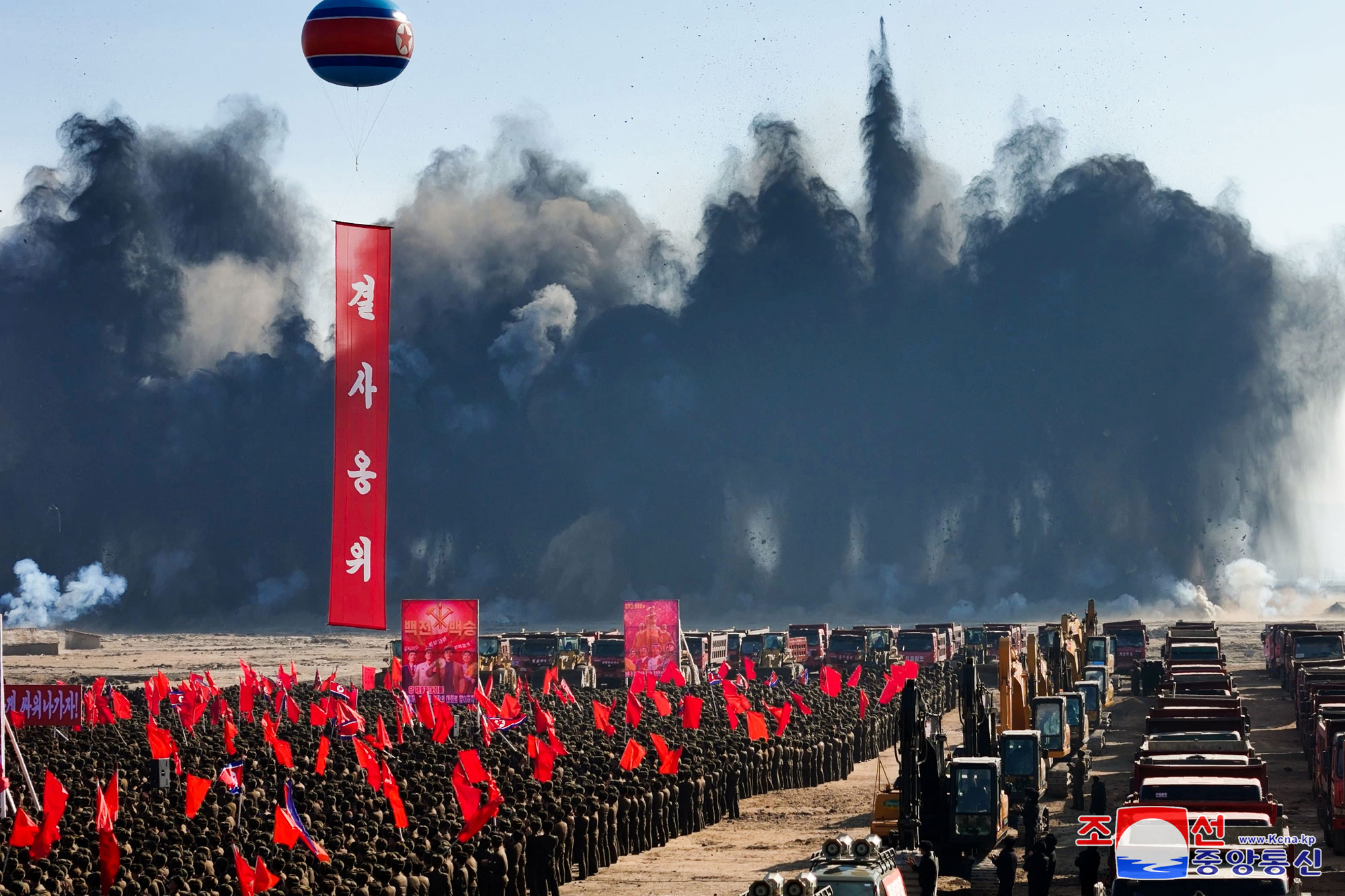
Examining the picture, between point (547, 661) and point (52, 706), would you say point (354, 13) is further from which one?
point (547, 661)

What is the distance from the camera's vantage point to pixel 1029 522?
5664 inches

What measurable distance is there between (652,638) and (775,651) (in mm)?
19604

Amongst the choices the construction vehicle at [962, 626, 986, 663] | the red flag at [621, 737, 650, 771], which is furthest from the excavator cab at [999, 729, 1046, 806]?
the construction vehicle at [962, 626, 986, 663]

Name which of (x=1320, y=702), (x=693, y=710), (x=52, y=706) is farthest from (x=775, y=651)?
(x=52, y=706)

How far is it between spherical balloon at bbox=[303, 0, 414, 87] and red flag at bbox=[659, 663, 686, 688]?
642 inches

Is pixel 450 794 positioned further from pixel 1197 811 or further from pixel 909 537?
pixel 909 537

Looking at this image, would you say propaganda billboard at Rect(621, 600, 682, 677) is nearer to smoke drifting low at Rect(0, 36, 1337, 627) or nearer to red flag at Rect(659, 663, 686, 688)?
red flag at Rect(659, 663, 686, 688)

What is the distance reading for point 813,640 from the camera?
6719 centimetres

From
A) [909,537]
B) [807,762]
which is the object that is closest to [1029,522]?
[909,537]

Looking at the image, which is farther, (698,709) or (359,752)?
(698,709)

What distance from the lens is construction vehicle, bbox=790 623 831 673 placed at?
65438mm

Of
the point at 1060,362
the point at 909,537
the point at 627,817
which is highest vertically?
the point at 1060,362

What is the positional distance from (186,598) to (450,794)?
11292cm

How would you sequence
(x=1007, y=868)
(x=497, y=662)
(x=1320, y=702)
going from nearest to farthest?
(x=1007, y=868)
(x=1320, y=702)
(x=497, y=662)
